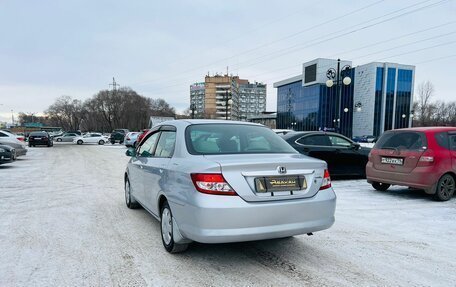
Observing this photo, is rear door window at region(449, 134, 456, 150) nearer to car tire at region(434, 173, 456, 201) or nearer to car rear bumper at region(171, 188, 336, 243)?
car tire at region(434, 173, 456, 201)

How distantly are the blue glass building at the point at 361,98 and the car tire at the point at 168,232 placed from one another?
183 feet

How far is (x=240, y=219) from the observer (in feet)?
10.6

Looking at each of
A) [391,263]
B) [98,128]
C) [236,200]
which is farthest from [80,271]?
[98,128]

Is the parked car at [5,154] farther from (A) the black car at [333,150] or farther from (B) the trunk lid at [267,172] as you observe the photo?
(B) the trunk lid at [267,172]

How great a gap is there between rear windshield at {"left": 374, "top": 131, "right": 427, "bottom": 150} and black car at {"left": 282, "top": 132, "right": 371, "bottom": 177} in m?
1.94

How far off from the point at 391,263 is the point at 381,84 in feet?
219

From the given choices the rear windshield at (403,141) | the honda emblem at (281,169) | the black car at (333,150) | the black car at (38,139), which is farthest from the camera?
the black car at (38,139)

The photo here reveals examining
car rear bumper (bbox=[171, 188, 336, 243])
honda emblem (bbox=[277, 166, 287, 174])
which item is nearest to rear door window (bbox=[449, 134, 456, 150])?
car rear bumper (bbox=[171, 188, 336, 243])

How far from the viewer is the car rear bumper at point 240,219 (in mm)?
3195

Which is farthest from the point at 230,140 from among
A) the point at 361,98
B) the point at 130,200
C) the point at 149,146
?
the point at 361,98

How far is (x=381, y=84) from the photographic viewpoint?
62844 mm

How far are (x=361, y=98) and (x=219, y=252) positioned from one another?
224 ft

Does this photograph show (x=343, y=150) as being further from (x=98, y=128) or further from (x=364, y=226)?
(x=98, y=128)

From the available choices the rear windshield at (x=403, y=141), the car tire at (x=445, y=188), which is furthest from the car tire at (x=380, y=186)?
the car tire at (x=445, y=188)
